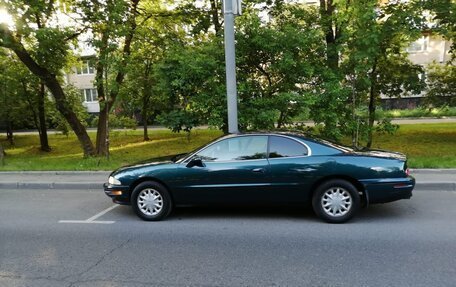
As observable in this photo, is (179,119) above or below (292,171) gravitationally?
above

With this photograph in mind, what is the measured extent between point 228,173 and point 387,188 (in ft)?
7.71

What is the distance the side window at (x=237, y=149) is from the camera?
5820 millimetres

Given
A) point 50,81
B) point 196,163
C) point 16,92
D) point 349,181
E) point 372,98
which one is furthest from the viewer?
point 16,92

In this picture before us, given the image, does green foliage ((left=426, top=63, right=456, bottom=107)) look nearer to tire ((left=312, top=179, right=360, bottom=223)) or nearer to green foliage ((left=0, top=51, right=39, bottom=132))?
tire ((left=312, top=179, right=360, bottom=223))

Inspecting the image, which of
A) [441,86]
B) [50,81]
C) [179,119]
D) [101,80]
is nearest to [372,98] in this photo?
[441,86]

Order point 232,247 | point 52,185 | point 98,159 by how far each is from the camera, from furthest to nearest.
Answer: point 98,159 < point 52,185 < point 232,247

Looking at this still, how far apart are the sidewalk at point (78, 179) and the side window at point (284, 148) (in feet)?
10.6

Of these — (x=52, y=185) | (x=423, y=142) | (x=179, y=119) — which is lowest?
(x=52, y=185)

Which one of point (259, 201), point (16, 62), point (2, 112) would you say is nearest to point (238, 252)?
point (259, 201)

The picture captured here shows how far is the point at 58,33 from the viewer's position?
10.6m

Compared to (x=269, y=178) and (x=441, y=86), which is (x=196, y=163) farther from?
(x=441, y=86)

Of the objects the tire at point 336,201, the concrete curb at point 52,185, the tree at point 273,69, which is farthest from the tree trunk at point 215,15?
the tire at point 336,201

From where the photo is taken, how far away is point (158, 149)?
16906 mm

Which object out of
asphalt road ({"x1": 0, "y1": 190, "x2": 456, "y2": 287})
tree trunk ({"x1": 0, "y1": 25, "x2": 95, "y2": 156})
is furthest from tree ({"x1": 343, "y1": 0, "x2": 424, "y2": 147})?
tree trunk ({"x1": 0, "y1": 25, "x2": 95, "y2": 156})
